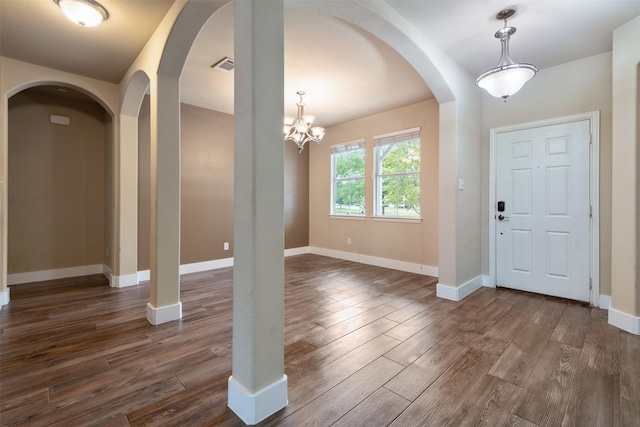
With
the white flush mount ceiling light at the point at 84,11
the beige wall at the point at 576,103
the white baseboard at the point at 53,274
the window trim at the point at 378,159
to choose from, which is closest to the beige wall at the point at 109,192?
the white baseboard at the point at 53,274

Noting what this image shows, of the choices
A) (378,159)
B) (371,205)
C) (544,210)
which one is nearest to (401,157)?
(378,159)

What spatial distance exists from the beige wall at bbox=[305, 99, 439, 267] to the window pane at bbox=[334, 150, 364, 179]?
201 millimetres

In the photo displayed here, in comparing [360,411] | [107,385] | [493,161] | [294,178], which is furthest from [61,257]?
[493,161]

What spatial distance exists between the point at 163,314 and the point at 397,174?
400 centimetres

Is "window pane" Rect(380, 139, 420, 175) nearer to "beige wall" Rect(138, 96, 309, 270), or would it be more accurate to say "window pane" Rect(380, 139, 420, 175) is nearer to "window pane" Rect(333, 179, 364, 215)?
"window pane" Rect(333, 179, 364, 215)

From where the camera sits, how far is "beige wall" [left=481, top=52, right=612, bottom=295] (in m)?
3.10

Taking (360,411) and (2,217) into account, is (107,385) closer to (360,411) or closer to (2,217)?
(360,411)

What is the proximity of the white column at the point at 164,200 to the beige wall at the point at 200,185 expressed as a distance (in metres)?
1.84

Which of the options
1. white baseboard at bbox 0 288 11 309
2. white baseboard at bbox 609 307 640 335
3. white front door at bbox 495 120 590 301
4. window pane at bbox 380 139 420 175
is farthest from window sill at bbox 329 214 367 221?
white baseboard at bbox 0 288 11 309

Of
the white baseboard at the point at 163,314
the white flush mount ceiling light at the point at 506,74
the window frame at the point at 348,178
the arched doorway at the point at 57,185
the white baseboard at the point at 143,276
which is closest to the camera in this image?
the white flush mount ceiling light at the point at 506,74

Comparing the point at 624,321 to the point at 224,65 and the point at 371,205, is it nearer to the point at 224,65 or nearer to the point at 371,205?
the point at 371,205

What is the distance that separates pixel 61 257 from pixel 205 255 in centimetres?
199

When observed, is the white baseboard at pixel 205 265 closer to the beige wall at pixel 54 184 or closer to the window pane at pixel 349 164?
the beige wall at pixel 54 184

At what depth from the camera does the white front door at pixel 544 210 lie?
3279mm
